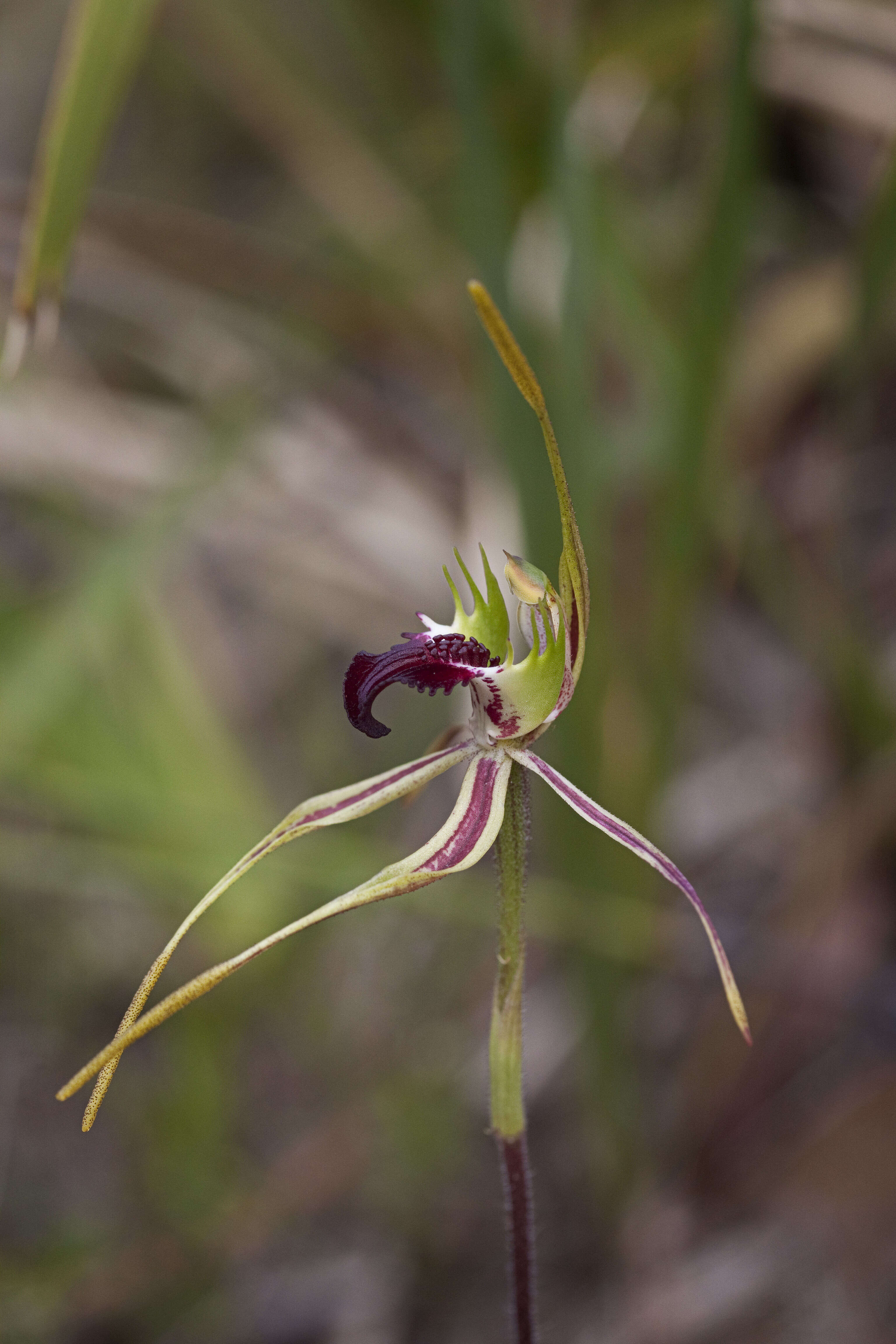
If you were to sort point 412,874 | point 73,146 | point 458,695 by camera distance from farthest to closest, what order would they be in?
point 458,695 < point 73,146 < point 412,874

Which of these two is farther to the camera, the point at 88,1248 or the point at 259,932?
the point at 259,932

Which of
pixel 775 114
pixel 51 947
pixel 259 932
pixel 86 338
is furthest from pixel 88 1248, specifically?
pixel 775 114

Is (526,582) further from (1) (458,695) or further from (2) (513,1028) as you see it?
(1) (458,695)

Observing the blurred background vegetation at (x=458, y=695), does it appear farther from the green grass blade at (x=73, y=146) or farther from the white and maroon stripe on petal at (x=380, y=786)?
the white and maroon stripe on petal at (x=380, y=786)

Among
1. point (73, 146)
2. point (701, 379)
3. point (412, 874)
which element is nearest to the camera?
point (412, 874)

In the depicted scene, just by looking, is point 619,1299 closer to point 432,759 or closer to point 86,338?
point 432,759

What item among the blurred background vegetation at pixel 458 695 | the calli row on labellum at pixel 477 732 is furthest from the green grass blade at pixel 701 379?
the calli row on labellum at pixel 477 732

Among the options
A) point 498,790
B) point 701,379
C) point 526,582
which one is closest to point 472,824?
point 498,790
